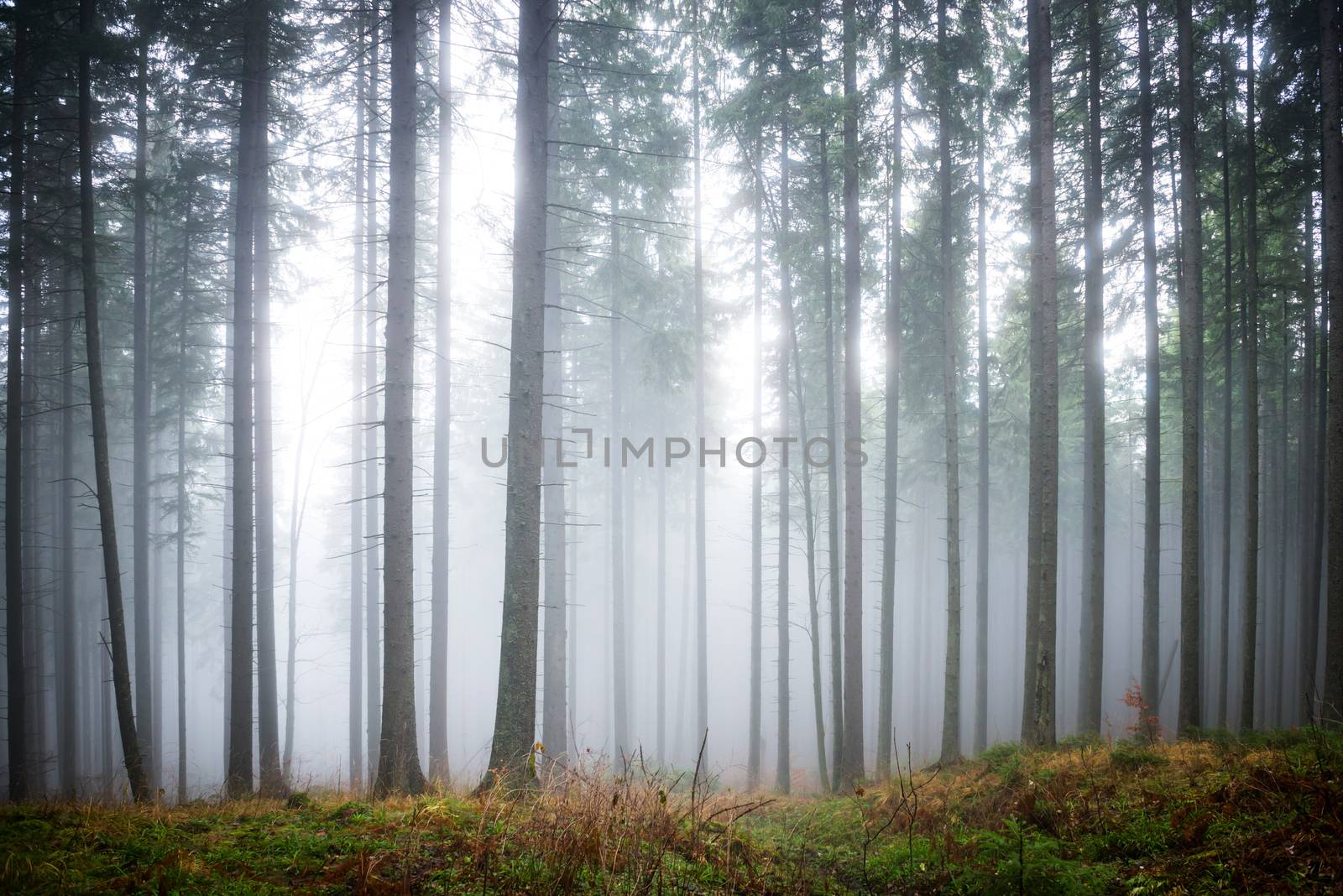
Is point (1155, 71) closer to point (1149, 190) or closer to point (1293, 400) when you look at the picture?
point (1149, 190)

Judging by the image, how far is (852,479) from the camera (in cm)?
1012

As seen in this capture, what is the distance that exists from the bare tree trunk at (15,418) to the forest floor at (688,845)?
7582 mm

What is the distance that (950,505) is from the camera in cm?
1060

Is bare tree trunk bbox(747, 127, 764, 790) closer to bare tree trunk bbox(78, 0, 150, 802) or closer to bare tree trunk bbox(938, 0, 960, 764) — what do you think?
bare tree trunk bbox(938, 0, 960, 764)

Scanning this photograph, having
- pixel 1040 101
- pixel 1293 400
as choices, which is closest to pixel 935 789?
pixel 1040 101

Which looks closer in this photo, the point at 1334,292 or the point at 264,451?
the point at 1334,292

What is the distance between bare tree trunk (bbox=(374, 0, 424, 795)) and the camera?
695 cm

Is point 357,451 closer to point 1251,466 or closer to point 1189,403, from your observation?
point 1189,403

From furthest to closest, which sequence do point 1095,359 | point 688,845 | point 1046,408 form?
point 1095,359, point 1046,408, point 688,845

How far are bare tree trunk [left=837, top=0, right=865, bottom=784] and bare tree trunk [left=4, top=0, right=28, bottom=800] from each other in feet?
38.9

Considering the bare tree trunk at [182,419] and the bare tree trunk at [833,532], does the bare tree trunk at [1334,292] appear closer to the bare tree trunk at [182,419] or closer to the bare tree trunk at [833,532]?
the bare tree trunk at [833,532]

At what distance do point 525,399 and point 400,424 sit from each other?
1799 millimetres

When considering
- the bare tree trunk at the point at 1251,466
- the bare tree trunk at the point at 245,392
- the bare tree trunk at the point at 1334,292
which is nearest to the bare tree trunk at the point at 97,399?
the bare tree trunk at the point at 245,392

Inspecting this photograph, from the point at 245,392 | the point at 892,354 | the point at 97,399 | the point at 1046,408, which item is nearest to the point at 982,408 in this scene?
the point at 892,354
